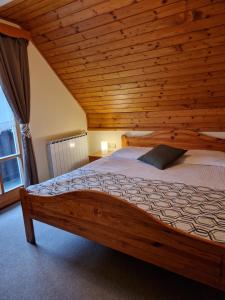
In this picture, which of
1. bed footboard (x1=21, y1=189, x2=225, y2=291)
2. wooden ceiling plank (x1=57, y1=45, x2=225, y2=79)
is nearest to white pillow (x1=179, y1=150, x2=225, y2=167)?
wooden ceiling plank (x1=57, y1=45, x2=225, y2=79)

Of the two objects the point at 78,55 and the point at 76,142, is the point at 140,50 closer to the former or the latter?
the point at 78,55

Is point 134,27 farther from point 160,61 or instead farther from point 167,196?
point 167,196

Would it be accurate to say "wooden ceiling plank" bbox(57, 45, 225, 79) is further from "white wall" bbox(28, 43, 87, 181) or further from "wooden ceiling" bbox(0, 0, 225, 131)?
"white wall" bbox(28, 43, 87, 181)

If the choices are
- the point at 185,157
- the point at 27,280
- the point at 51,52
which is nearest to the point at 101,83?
the point at 51,52

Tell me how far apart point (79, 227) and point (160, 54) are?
2.09 metres

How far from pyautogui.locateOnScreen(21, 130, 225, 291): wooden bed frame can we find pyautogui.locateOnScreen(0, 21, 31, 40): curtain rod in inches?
75.9

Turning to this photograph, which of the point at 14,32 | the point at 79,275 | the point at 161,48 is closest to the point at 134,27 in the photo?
the point at 161,48

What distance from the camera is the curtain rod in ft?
8.56

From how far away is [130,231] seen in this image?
1.55 metres

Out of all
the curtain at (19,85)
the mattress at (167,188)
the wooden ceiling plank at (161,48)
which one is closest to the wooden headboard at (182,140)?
the mattress at (167,188)

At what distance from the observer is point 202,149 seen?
3203 mm

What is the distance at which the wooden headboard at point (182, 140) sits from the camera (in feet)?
10.3

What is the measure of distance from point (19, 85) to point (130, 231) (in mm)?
2344

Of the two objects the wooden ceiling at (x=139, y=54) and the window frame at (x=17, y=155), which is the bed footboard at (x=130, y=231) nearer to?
the window frame at (x=17, y=155)
